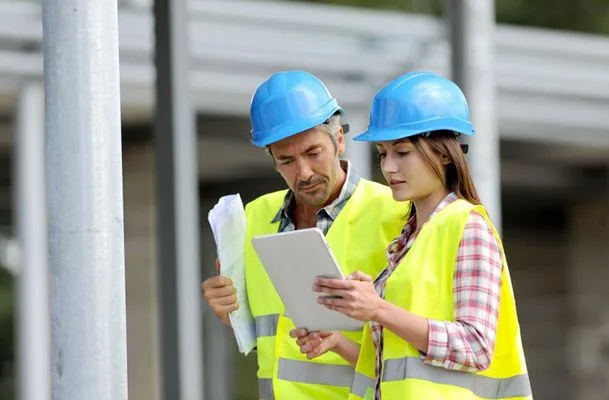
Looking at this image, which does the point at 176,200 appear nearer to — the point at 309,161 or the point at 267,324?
the point at 267,324

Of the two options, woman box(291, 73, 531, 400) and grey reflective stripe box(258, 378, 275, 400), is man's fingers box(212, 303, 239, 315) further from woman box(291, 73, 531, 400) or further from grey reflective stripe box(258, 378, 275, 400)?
woman box(291, 73, 531, 400)

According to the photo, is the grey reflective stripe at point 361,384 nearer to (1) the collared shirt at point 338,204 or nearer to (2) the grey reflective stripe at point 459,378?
(2) the grey reflective stripe at point 459,378

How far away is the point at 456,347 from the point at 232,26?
6355 mm

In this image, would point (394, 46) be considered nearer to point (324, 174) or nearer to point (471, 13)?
point (471, 13)

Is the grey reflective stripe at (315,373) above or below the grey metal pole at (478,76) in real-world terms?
below

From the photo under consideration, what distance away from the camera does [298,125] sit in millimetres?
3201

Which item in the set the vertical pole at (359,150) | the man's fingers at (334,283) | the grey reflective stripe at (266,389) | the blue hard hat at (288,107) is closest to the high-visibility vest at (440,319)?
the man's fingers at (334,283)

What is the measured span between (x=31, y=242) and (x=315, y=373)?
219 inches

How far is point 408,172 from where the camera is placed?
2.91m

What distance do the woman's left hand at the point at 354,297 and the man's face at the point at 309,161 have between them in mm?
428

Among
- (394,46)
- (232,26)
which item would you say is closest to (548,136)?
(394,46)

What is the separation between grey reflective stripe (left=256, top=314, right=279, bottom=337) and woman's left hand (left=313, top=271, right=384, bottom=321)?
576 millimetres

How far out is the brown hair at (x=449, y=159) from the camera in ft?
9.56

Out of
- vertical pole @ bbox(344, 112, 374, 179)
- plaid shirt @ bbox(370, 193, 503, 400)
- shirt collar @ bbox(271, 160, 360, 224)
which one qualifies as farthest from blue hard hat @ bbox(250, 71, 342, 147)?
vertical pole @ bbox(344, 112, 374, 179)
